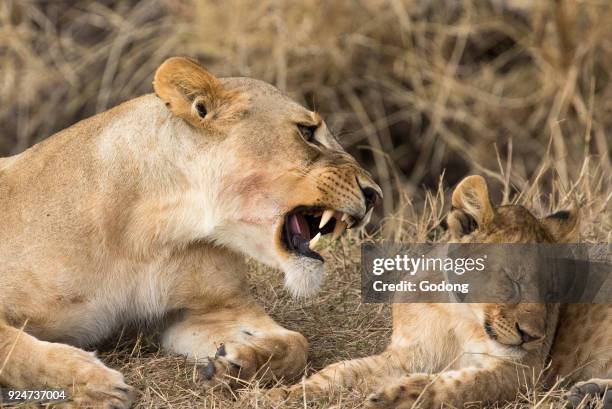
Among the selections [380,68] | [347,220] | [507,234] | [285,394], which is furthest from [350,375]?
[380,68]

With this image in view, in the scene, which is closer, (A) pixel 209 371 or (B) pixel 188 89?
(A) pixel 209 371

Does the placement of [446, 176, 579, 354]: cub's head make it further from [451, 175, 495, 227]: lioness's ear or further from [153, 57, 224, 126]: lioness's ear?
[153, 57, 224, 126]: lioness's ear

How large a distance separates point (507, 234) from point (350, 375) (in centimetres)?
64

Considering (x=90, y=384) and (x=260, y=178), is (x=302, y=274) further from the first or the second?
(x=90, y=384)

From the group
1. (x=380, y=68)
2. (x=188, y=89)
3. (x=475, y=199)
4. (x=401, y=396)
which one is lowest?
(x=380, y=68)

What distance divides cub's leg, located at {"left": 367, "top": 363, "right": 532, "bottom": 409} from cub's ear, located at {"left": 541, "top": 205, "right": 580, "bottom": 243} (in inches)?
22.2

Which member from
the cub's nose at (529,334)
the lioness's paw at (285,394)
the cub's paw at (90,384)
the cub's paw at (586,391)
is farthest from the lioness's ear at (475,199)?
A: the cub's paw at (90,384)

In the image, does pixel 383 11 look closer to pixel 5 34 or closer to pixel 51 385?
pixel 5 34

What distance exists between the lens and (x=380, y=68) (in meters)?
8.65

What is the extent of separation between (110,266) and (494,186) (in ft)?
14.9

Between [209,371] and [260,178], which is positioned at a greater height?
[260,178]

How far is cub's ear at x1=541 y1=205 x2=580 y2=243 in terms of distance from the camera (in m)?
3.83

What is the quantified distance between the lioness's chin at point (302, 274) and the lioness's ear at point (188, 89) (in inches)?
20.3

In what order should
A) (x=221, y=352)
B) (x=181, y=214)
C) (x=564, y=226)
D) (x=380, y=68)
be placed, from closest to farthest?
(x=221, y=352)
(x=181, y=214)
(x=564, y=226)
(x=380, y=68)
